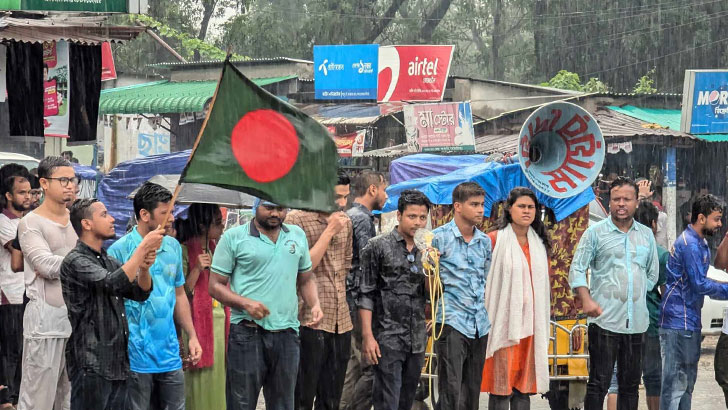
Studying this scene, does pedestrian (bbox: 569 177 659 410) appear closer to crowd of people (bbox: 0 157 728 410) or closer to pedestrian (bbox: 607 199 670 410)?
crowd of people (bbox: 0 157 728 410)

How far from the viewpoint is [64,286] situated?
6020mm

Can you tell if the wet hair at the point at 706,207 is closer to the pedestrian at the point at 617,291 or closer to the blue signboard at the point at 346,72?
the pedestrian at the point at 617,291

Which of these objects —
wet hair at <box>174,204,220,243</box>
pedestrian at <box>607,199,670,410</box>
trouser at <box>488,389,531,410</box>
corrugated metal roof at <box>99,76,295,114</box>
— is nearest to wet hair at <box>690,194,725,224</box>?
pedestrian at <box>607,199,670,410</box>

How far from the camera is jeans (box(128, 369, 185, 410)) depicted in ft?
20.9

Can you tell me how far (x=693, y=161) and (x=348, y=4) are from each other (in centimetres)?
1868

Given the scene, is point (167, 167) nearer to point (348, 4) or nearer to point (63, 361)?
point (63, 361)

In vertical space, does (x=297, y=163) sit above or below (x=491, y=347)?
above

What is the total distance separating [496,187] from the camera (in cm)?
964

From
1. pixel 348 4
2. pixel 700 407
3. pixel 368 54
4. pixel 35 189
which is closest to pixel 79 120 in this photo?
pixel 35 189

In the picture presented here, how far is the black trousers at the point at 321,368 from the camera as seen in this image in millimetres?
7652

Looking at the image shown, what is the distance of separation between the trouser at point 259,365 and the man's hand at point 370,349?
0.69 metres

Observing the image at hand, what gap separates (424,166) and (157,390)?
451 inches

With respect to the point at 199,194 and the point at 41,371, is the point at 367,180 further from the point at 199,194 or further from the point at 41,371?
the point at 41,371

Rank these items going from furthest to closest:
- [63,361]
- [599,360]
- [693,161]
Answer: [693,161] < [599,360] < [63,361]
